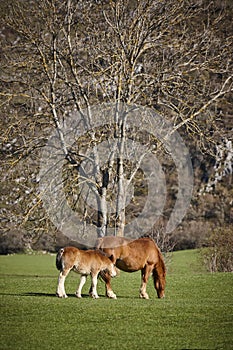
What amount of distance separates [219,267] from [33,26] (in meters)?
15.1

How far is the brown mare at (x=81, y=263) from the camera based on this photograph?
13.9 meters

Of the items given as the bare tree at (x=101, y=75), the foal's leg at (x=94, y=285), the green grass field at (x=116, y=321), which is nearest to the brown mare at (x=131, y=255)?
the foal's leg at (x=94, y=285)

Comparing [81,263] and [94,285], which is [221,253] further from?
[81,263]

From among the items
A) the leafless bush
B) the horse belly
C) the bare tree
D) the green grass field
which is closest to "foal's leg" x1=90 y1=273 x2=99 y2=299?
the green grass field

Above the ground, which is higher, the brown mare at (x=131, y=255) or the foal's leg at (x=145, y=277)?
the brown mare at (x=131, y=255)

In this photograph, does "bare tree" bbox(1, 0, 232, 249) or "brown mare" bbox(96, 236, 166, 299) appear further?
"bare tree" bbox(1, 0, 232, 249)

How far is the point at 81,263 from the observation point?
14117 millimetres

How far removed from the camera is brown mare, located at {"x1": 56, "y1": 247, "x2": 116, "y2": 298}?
13.9 metres

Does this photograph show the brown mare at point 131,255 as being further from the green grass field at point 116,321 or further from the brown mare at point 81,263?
the green grass field at point 116,321

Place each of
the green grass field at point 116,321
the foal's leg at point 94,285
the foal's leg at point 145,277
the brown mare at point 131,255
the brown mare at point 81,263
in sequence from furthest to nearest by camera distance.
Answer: the foal's leg at point 145,277 < the brown mare at point 131,255 < the foal's leg at point 94,285 < the brown mare at point 81,263 < the green grass field at point 116,321

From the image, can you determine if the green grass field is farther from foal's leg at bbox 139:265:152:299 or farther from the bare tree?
the bare tree

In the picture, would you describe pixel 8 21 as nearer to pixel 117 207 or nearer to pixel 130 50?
pixel 130 50

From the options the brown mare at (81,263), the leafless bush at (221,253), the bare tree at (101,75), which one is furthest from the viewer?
the leafless bush at (221,253)

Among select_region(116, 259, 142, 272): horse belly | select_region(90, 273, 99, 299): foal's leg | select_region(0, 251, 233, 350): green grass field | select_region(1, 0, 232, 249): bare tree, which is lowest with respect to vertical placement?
select_region(0, 251, 233, 350): green grass field
